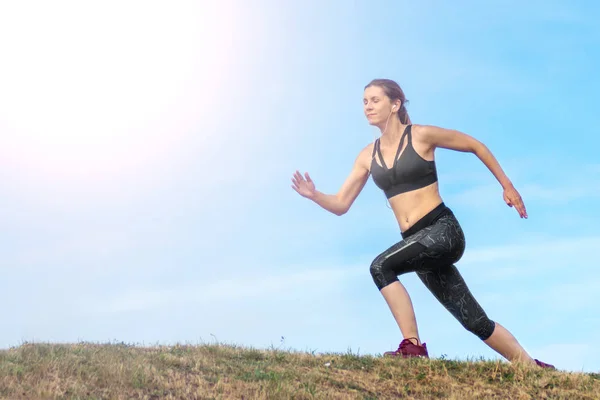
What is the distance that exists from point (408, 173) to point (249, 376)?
3247 mm

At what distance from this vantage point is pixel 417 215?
9352mm

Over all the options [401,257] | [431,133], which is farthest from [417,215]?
[431,133]

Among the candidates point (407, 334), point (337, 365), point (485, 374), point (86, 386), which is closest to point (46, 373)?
point (86, 386)

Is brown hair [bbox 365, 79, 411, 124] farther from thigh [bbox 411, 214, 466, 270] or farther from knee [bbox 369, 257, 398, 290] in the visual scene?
knee [bbox 369, 257, 398, 290]

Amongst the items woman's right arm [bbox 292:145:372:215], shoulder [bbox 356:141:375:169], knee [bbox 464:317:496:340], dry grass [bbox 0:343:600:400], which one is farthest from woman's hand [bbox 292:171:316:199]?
knee [bbox 464:317:496:340]

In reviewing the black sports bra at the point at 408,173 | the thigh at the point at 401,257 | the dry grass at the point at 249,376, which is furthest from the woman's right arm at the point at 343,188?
the dry grass at the point at 249,376

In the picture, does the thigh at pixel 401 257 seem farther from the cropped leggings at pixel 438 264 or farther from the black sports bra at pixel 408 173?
the black sports bra at pixel 408 173

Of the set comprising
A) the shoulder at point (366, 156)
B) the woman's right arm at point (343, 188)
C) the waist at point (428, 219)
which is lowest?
the waist at point (428, 219)

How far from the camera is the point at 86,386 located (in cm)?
756

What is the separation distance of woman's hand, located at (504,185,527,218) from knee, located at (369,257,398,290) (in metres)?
1.74

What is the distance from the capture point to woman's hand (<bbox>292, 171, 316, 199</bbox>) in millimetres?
10031

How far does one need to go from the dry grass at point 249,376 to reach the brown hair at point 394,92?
128 inches

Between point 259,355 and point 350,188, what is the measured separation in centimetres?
265

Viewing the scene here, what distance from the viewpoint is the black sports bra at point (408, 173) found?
938 centimetres
